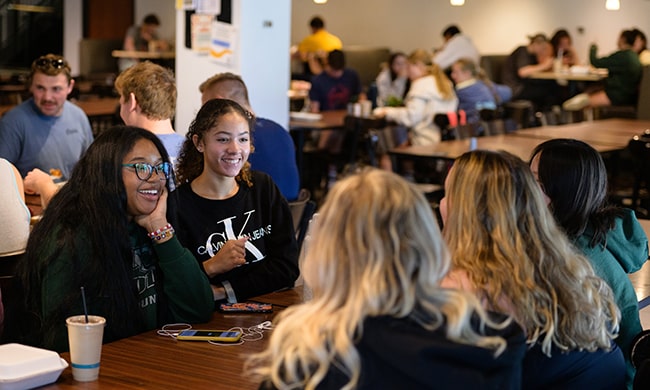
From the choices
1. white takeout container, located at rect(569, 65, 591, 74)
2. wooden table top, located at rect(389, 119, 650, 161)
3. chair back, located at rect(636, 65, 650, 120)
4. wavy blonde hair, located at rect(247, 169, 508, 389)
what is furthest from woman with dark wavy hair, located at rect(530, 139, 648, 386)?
white takeout container, located at rect(569, 65, 591, 74)

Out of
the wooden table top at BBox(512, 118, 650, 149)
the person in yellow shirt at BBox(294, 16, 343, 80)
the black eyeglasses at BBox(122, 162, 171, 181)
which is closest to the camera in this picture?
the black eyeglasses at BBox(122, 162, 171, 181)

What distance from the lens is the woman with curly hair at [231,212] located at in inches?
136

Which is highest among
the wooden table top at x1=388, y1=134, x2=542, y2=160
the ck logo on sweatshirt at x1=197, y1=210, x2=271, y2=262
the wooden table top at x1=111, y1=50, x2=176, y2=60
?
the wooden table top at x1=111, y1=50, x2=176, y2=60

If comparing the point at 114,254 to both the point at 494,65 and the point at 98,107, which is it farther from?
the point at 494,65

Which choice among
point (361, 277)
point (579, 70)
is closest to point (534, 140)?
point (579, 70)

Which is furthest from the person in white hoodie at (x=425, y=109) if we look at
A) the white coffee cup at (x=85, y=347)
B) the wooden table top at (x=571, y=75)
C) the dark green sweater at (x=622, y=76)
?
the white coffee cup at (x=85, y=347)

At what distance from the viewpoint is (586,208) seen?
2980mm

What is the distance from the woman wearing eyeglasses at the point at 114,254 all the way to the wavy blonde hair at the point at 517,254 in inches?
34.5

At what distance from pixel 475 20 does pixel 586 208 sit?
1317cm

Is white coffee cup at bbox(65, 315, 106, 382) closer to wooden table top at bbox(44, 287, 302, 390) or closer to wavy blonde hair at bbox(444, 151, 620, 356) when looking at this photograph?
wooden table top at bbox(44, 287, 302, 390)

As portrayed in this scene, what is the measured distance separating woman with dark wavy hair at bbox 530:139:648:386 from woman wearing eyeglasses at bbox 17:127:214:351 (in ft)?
3.40

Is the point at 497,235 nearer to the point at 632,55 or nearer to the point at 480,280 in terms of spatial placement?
the point at 480,280

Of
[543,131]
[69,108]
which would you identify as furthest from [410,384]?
[543,131]

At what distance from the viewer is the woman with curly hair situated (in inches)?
136
